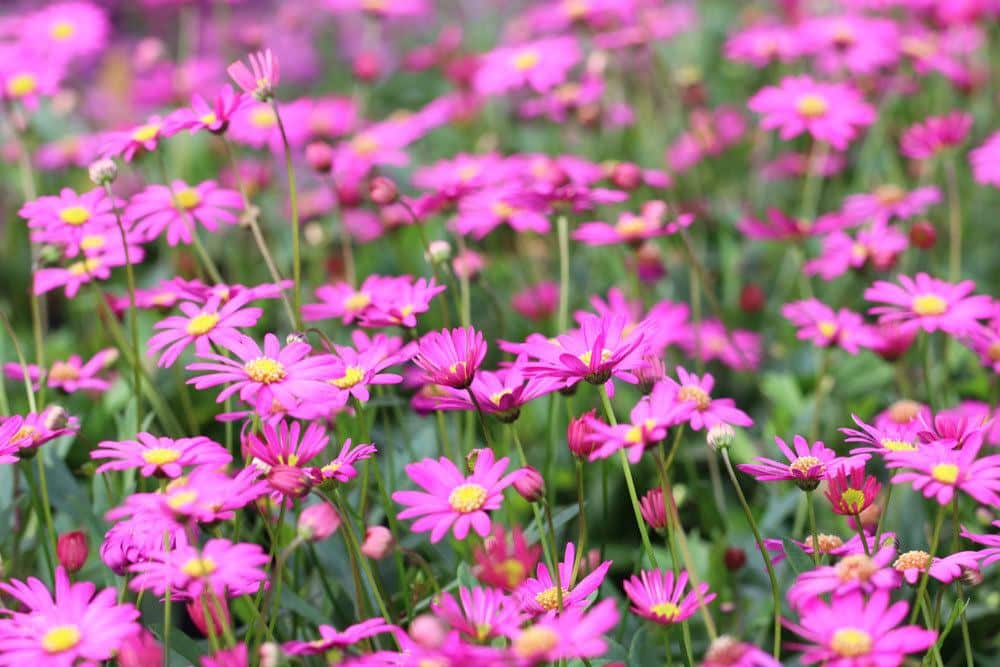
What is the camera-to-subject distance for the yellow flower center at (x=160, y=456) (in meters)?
0.98

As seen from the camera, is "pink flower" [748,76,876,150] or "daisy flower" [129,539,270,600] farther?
"pink flower" [748,76,876,150]

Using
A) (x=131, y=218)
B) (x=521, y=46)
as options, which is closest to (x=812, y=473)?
(x=131, y=218)

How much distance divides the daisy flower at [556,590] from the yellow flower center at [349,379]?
249 millimetres

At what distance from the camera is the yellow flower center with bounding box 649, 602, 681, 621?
0.91m

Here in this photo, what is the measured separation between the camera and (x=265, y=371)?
1.02 metres

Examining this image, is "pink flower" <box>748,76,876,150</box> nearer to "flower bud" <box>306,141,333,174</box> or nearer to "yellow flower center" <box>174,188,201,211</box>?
"flower bud" <box>306,141,333,174</box>

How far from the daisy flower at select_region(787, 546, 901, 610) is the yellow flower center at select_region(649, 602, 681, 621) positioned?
0.36 ft

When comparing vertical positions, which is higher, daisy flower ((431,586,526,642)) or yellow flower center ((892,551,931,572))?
daisy flower ((431,586,526,642))

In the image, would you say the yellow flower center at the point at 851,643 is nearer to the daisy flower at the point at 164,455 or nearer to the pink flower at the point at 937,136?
the daisy flower at the point at 164,455

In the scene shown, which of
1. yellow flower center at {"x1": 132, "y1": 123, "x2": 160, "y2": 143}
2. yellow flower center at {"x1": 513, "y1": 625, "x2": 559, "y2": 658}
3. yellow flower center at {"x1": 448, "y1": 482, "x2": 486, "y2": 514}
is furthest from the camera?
yellow flower center at {"x1": 132, "y1": 123, "x2": 160, "y2": 143}

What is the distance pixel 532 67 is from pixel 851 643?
159cm

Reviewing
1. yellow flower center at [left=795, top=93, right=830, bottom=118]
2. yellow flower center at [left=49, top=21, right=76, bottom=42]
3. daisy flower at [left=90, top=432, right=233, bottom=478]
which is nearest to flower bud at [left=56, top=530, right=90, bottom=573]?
daisy flower at [left=90, top=432, right=233, bottom=478]

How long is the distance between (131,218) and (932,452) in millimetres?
957

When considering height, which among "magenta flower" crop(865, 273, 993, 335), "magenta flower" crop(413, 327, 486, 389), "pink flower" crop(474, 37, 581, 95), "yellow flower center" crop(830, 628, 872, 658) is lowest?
"yellow flower center" crop(830, 628, 872, 658)
